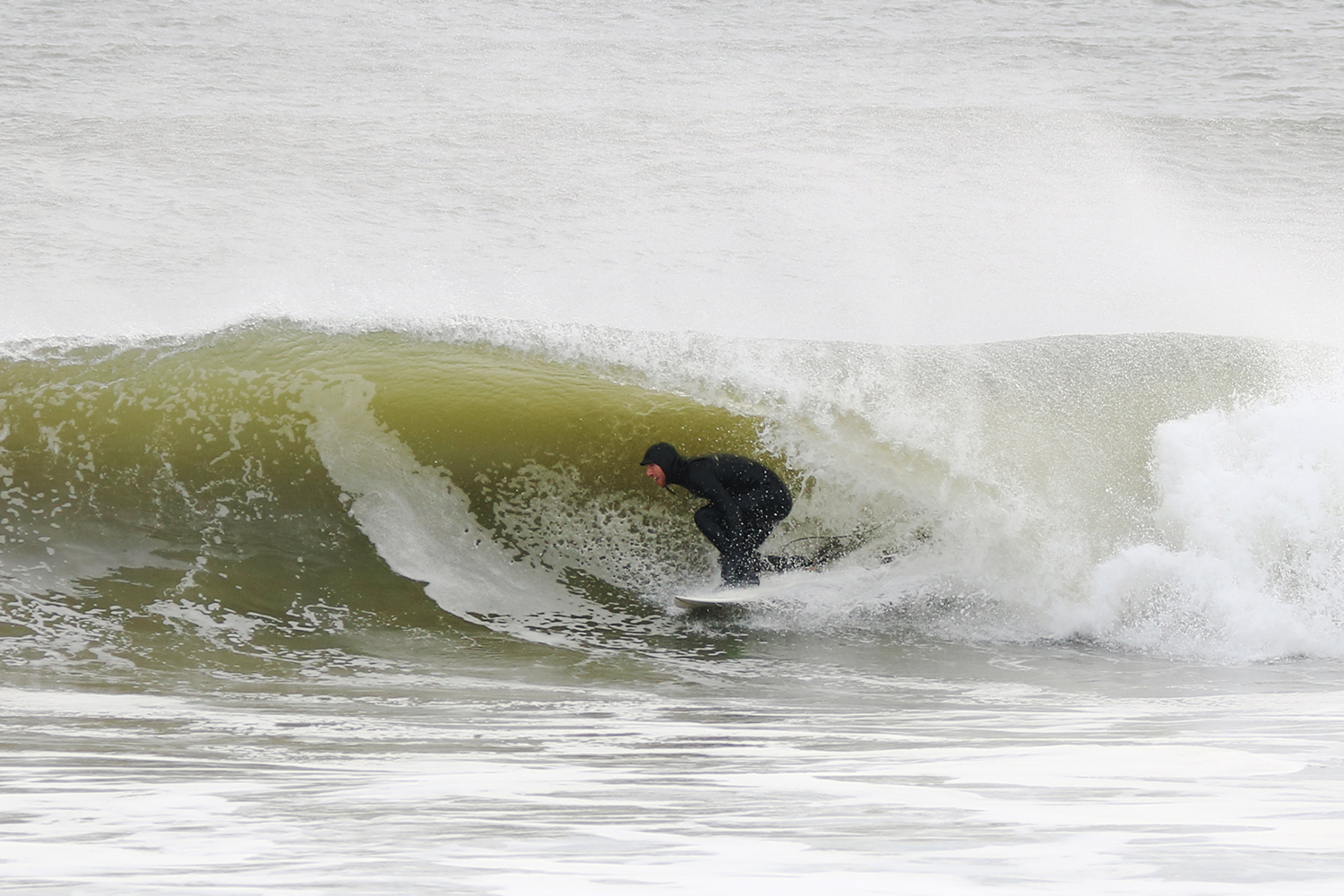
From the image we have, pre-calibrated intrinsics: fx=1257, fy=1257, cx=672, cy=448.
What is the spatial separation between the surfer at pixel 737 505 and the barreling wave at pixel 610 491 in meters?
0.30

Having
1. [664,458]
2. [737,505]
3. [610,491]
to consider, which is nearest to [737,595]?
[737,505]

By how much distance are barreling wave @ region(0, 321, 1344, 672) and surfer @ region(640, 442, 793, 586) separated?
298 mm

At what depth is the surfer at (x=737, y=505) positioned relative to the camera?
18.0 ft

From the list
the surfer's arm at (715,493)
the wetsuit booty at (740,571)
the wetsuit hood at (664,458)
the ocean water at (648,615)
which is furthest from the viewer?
the wetsuit booty at (740,571)

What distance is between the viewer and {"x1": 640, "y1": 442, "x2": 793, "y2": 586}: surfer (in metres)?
5.49

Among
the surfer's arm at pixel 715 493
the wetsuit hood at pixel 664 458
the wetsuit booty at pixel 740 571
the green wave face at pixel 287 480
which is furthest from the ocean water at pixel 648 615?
Result: the wetsuit hood at pixel 664 458

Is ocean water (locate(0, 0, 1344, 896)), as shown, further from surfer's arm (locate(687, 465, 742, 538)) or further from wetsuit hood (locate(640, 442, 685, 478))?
wetsuit hood (locate(640, 442, 685, 478))

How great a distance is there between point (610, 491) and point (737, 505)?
2.91 feet

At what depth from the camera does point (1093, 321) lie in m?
20.7

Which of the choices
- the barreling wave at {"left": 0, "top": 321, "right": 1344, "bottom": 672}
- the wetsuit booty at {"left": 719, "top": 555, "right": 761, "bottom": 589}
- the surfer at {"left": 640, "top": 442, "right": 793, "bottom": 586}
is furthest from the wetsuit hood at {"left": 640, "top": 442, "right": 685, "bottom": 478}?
the barreling wave at {"left": 0, "top": 321, "right": 1344, "bottom": 672}

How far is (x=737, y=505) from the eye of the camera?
218 inches

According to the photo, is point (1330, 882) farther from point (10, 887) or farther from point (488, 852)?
point (10, 887)

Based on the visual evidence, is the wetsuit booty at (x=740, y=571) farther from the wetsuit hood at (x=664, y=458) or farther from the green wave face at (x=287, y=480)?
the wetsuit hood at (x=664, y=458)

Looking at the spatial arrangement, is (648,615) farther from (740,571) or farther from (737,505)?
(737,505)
